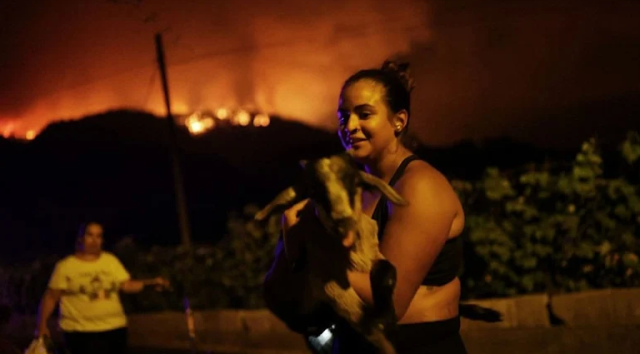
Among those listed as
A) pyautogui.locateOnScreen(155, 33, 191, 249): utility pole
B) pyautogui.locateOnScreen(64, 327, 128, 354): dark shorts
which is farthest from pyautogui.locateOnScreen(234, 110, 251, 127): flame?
pyautogui.locateOnScreen(64, 327, 128, 354): dark shorts

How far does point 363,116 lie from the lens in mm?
2234

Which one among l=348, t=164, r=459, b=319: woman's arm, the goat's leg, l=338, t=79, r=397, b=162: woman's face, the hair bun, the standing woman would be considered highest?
the hair bun

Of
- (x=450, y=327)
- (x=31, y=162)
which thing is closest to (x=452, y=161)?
(x=450, y=327)

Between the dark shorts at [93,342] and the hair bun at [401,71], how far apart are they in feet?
16.3

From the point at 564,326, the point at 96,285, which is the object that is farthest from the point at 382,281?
the point at 564,326

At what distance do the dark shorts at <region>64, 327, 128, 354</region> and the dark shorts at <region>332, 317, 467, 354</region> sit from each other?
5.07 meters

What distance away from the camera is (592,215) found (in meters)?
8.41

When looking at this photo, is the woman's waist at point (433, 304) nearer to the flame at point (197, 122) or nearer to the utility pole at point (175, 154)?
the utility pole at point (175, 154)

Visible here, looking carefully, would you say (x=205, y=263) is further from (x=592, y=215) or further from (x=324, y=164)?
(x=324, y=164)

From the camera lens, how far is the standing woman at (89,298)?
6.86 meters

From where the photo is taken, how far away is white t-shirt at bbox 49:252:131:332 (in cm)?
688

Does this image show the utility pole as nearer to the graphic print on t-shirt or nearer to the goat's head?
the graphic print on t-shirt

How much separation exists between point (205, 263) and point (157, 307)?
1.83 meters

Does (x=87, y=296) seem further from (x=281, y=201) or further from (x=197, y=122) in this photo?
(x=197, y=122)
